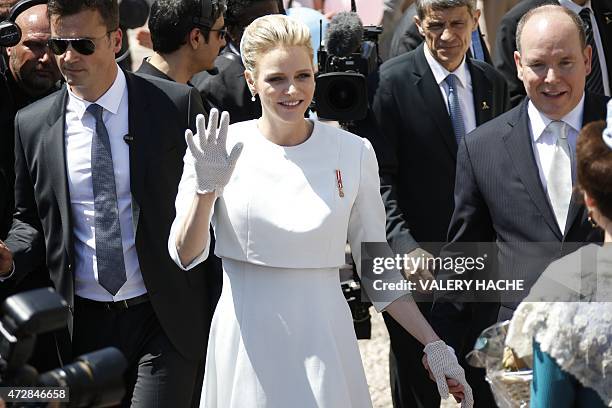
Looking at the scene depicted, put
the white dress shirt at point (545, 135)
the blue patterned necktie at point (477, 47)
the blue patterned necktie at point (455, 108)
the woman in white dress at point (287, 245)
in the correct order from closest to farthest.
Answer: the woman in white dress at point (287, 245) → the white dress shirt at point (545, 135) → the blue patterned necktie at point (455, 108) → the blue patterned necktie at point (477, 47)

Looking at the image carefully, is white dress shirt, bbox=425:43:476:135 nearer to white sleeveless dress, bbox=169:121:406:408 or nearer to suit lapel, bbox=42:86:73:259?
white sleeveless dress, bbox=169:121:406:408

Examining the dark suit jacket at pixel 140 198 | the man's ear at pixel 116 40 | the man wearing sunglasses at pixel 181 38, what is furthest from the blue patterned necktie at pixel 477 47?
the man's ear at pixel 116 40

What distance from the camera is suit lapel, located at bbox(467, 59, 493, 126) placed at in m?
5.80

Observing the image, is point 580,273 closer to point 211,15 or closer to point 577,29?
point 577,29

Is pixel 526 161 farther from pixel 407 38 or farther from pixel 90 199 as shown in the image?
pixel 407 38

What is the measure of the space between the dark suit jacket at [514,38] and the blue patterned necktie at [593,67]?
0.05m

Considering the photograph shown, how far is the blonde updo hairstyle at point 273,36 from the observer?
412cm

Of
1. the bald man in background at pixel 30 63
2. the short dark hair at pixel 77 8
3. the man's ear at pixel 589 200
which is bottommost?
the man's ear at pixel 589 200

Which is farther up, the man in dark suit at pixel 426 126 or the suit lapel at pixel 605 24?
the suit lapel at pixel 605 24

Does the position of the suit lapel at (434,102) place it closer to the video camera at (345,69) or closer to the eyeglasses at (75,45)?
the video camera at (345,69)

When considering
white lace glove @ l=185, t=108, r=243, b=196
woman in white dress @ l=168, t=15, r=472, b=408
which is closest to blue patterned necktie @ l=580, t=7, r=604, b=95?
woman in white dress @ l=168, t=15, r=472, b=408

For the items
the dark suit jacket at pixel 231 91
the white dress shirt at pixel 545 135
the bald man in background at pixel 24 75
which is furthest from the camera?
the dark suit jacket at pixel 231 91

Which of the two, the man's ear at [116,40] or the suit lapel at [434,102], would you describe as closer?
the man's ear at [116,40]

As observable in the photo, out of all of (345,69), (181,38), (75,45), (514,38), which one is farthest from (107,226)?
(514,38)
